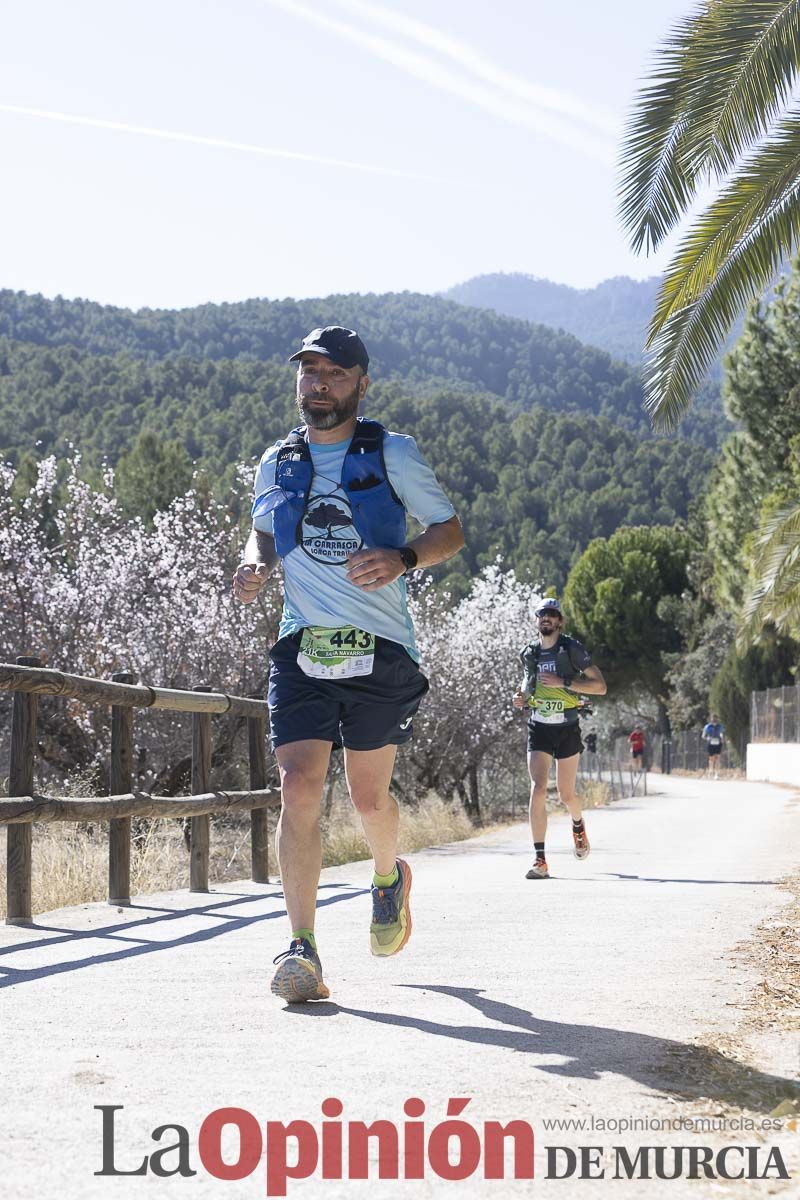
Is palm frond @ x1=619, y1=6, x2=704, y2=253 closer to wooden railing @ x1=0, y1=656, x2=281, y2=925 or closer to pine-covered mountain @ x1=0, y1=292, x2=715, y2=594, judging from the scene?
wooden railing @ x1=0, y1=656, x2=281, y2=925

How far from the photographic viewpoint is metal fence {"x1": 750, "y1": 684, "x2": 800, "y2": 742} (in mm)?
38344

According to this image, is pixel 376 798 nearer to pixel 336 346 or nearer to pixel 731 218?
pixel 336 346

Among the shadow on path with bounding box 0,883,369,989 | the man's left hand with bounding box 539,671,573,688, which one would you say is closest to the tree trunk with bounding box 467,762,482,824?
the man's left hand with bounding box 539,671,573,688

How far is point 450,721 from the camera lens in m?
29.9

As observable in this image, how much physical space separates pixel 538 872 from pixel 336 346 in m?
6.21

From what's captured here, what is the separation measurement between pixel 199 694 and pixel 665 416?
4.39 m

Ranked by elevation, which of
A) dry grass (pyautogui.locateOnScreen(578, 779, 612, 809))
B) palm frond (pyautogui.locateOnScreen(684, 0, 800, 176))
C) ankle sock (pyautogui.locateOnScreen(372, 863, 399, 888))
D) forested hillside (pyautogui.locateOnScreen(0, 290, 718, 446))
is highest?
forested hillside (pyautogui.locateOnScreen(0, 290, 718, 446))

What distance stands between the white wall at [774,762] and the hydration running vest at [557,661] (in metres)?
26.9

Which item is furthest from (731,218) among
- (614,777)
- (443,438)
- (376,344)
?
(376,344)

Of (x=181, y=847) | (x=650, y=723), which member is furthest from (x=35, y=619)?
(x=650, y=723)

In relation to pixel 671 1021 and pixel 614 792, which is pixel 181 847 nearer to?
pixel 671 1021

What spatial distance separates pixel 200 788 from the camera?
946 cm

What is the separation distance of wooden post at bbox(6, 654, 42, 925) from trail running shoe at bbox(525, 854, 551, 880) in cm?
415

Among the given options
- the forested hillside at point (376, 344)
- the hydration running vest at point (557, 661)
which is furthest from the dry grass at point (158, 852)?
the forested hillside at point (376, 344)
